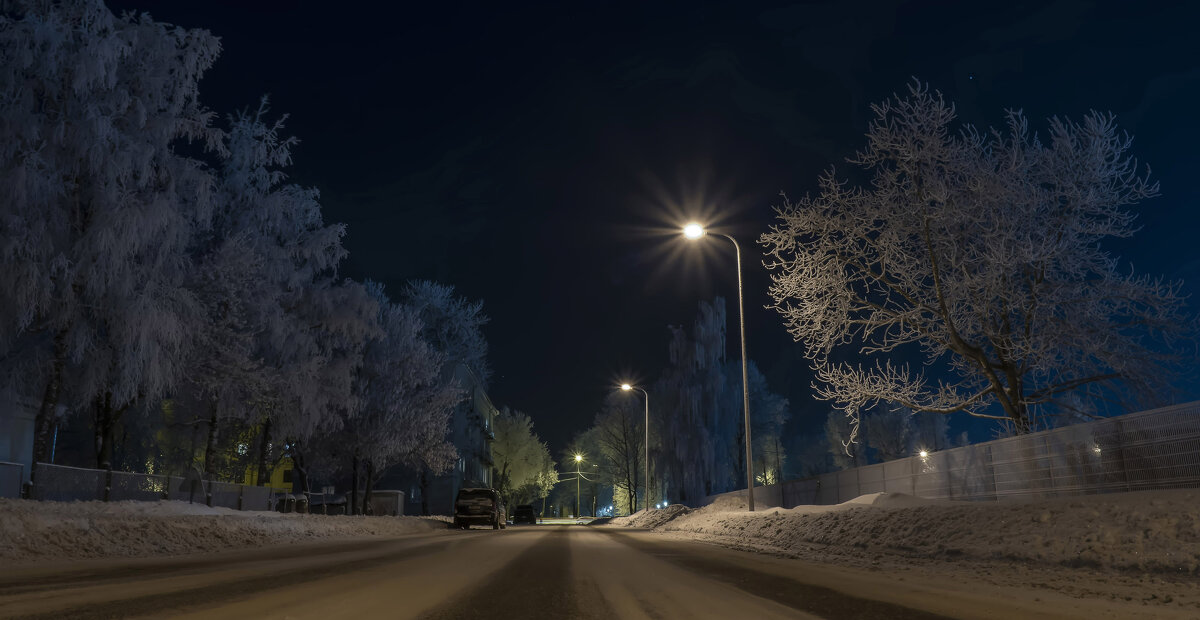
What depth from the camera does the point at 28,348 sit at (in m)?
21.2

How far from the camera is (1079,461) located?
14.7m

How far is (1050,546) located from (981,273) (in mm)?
11376

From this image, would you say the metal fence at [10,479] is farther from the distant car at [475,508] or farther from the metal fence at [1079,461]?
the distant car at [475,508]

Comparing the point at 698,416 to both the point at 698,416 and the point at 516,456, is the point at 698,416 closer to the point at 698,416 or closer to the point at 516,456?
the point at 698,416

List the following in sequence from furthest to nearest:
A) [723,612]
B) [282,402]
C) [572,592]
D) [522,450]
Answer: [522,450]
[282,402]
[572,592]
[723,612]

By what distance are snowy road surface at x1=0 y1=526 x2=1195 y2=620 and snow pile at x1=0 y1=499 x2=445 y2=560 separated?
93.2 inches

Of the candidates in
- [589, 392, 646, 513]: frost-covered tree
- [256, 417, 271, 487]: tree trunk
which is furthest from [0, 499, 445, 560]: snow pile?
[589, 392, 646, 513]: frost-covered tree

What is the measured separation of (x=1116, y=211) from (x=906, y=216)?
506cm

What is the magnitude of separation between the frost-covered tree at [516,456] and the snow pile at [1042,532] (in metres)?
74.9

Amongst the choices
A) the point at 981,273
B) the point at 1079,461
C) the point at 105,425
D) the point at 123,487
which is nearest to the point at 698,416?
the point at 981,273

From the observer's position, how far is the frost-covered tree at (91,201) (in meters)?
18.6

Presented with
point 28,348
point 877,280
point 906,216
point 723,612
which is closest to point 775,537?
point 877,280

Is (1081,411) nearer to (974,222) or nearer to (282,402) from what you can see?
(974,222)

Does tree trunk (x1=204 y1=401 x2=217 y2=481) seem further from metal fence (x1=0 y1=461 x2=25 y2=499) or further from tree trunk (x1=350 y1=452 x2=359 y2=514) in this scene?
tree trunk (x1=350 y1=452 x2=359 y2=514)
